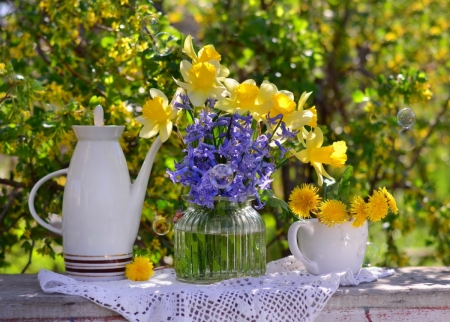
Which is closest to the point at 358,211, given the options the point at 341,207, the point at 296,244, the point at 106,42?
the point at 341,207

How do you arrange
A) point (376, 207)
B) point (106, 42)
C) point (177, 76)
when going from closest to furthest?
point (376, 207), point (177, 76), point (106, 42)

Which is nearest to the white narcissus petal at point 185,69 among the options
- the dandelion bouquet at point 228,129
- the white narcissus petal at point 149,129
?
the dandelion bouquet at point 228,129

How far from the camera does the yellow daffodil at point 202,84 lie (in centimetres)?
139

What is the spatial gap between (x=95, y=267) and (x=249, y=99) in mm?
456

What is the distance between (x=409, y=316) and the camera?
146 cm

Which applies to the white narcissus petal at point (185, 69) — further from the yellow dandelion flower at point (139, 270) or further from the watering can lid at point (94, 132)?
the yellow dandelion flower at point (139, 270)

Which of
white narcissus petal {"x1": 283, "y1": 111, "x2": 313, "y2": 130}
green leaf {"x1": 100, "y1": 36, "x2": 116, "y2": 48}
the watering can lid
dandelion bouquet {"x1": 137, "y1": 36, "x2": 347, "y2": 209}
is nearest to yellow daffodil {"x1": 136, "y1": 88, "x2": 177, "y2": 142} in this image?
dandelion bouquet {"x1": 137, "y1": 36, "x2": 347, "y2": 209}

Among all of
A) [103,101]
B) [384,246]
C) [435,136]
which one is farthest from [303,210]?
[435,136]

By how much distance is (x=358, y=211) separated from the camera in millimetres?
1490

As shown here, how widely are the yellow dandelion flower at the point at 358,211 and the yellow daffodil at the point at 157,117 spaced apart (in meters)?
0.39

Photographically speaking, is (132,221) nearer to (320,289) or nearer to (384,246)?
(320,289)

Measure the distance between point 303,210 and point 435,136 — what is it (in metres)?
2.05

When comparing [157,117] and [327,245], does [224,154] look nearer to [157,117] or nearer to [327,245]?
[157,117]

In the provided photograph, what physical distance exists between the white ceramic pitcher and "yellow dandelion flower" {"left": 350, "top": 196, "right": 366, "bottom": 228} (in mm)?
25
